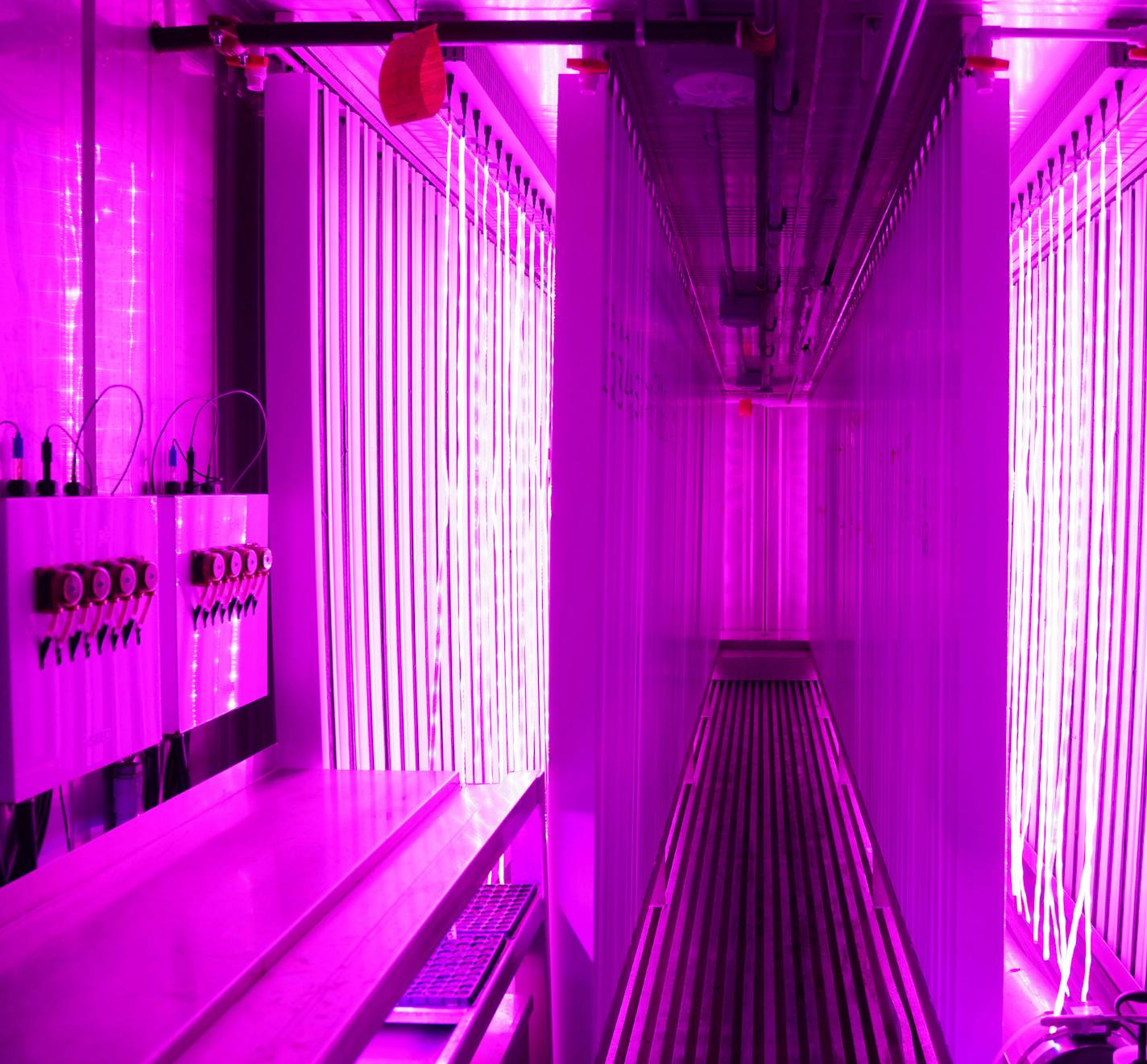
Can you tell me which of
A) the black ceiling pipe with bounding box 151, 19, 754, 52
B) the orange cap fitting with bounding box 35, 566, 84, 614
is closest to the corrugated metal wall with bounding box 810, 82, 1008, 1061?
the black ceiling pipe with bounding box 151, 19, 754, 52

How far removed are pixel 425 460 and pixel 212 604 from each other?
1342 mm

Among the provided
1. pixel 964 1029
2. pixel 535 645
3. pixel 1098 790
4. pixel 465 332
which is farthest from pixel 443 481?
pixel 1098 790

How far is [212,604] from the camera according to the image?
2.23 m

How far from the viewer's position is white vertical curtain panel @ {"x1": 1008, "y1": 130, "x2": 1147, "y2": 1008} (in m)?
3.58

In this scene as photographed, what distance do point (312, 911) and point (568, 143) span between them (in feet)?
6.48

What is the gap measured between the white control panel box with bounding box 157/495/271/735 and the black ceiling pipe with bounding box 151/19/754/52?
1.01 meters

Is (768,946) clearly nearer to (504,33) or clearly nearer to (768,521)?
(504,33)

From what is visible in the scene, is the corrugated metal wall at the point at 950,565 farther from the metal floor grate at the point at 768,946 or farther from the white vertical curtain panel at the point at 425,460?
the white vertical curtain panel at the point at 425,460

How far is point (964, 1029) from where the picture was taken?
112 inches

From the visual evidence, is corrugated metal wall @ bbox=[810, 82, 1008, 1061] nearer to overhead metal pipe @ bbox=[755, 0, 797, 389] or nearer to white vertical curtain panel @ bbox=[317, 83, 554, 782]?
overhead metal pipe @ bbox=[755, 0, 797, 389]

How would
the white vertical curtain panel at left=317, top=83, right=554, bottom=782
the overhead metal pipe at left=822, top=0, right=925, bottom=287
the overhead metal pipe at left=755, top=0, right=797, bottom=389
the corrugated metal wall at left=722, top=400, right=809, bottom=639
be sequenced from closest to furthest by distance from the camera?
the overhead metal pipe at left=822, top=0, right=925, bottom=287 < the overhead metal pipe at left=755, top=0, right=797, bottom=389 < the white vertical curtain panel at left=317, top=83, right=554, bottom=782 < the corrugated metal wall at left=722, top=400, right=809, bottom=639

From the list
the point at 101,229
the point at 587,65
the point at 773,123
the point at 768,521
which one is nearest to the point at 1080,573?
the point at 773,123

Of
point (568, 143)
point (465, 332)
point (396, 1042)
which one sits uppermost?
point (568, 143)

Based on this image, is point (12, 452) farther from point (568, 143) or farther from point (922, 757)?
point (922, 757)
